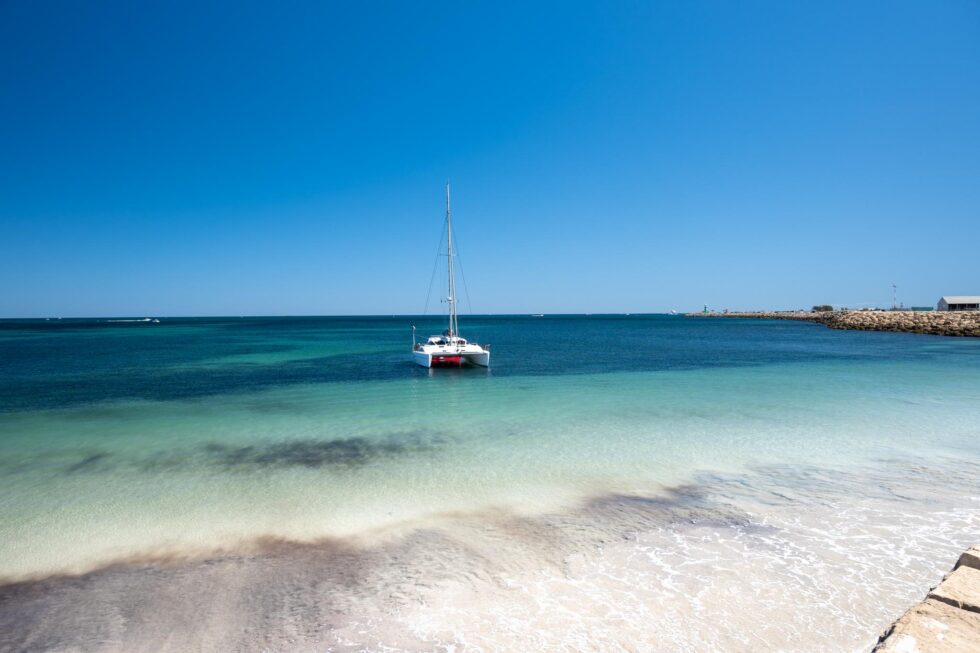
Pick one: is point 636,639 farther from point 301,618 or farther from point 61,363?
point 61,363

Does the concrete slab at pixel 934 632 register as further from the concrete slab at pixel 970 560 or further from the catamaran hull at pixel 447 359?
the catamaran hull at pixel 447 359

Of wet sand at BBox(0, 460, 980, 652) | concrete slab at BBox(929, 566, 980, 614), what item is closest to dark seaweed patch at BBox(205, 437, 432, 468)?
wet sand at BBox(0, 460, 980, 652)

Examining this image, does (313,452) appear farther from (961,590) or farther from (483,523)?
(961,590)

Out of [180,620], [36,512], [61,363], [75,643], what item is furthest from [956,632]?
[61,363]

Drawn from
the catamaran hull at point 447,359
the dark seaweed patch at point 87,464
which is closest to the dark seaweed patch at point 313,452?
the dark seaweed patch at point 87,464

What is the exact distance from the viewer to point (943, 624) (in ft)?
12.6

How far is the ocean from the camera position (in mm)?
5422

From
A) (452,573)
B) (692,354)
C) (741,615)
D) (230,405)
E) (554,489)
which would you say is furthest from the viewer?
(692,354)

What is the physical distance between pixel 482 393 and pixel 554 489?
508 inches

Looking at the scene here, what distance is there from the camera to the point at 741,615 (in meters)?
5.49

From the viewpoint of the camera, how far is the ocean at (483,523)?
5422 millimetres

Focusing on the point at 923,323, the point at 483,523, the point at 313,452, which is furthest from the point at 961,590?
the point at 923,323

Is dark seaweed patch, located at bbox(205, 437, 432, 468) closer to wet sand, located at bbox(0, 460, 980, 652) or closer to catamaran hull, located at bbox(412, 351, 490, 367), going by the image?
wet sand, located at bbox(0, 460, 980, 652)

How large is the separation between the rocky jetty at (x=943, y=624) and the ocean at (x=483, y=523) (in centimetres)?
123
